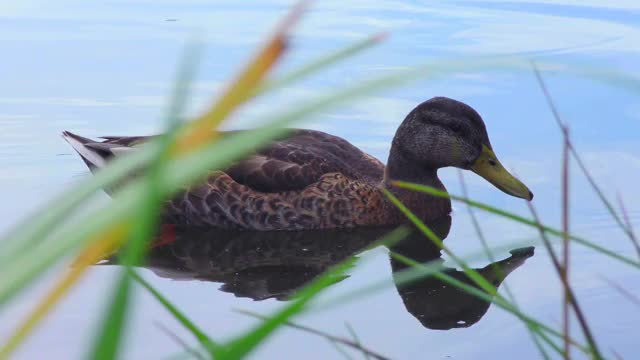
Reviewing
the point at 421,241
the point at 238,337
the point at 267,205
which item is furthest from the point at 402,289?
the point at 238,337

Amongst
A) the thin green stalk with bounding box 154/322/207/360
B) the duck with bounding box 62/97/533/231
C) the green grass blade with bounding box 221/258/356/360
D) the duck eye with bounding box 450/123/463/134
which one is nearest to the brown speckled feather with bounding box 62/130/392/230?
the duck with bounding box 62/97/533/231

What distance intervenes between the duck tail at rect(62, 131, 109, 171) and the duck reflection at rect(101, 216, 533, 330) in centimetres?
78

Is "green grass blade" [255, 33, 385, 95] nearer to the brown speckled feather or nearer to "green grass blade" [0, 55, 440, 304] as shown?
"green grass blade" [0, 55, 440, 304]

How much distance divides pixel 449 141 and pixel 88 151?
2710mm

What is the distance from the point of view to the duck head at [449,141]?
823 centimetres

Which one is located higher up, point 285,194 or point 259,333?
point 259,333

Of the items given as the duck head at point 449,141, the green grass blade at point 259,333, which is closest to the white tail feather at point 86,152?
the duck head at point 449,141

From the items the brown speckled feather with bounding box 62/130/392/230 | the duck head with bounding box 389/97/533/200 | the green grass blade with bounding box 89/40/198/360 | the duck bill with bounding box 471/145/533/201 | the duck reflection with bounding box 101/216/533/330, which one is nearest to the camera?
the green grass blade with bounding box 89/40/198/360

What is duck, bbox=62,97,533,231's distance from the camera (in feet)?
26.7

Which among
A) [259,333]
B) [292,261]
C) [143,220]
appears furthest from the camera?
[292,261]

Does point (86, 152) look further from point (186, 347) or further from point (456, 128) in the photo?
point (186, 347)

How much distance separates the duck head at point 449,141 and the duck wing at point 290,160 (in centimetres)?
32

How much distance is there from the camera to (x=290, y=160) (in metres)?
8.35

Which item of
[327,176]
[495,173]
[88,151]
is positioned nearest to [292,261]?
[327,176]
